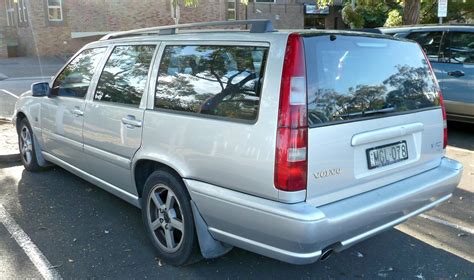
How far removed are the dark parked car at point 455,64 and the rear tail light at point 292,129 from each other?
18.3 feet

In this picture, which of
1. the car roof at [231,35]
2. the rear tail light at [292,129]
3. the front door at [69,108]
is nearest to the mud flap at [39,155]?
the front door at [69,108]

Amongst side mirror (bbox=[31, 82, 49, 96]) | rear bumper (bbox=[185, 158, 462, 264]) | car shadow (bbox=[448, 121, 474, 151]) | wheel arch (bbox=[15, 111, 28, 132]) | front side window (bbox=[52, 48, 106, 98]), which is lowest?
car shadow (bbox=[448, 121, 474, 151])

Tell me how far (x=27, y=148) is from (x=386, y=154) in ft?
14.3

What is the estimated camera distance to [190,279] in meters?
3.29

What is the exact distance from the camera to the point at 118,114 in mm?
3770

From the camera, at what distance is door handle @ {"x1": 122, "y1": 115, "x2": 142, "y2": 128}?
353 cm

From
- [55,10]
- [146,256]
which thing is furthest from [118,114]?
[55,10]

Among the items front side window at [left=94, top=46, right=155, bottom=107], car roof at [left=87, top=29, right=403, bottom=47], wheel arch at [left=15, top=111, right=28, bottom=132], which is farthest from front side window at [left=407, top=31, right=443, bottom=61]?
wheel arch at [left=15, top=111, right=28, bottom=132]

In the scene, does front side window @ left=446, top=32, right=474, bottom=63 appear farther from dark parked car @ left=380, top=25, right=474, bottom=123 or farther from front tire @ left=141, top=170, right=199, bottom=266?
front tire @ left=141, top=170, right=199, bottom=266

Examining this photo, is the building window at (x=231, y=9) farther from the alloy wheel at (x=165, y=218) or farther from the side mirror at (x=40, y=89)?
the alloy wheel at (x=165, y=218)

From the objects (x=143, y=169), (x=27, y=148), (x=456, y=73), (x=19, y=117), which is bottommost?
(x=27, y=148)

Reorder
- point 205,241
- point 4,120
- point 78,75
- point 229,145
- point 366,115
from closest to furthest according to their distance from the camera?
point 229,145 → point 366,115 → point 205,241 → point 78,75 → point 4,120

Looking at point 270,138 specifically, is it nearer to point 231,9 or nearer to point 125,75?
point 125,75

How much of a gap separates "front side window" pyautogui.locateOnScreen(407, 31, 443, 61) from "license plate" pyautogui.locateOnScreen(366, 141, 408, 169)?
5.11 metres
